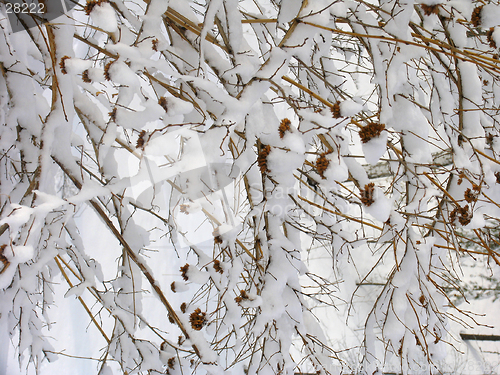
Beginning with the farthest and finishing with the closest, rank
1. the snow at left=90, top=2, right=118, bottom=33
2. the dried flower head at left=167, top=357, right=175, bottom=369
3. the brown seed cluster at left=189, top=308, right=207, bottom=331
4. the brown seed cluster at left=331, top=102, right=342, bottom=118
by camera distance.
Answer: the dried flower head at left=167, top=357, right=175, bottom=369 → the brown seed cluster at left=189, top=308, right=207, bottom=331 → the brown seed cluster at left=331, top=102, right=342, bottom=118 → the snow at left=90, top=2, right=118, bottom=33

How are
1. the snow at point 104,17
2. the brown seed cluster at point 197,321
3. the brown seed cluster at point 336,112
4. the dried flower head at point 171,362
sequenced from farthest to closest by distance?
the dried flower head at point 171,362, the brown seed cluster at point 197,321, the brown seed cluster at point 336,112, the snow at point 104,17

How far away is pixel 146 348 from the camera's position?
1.18 meters

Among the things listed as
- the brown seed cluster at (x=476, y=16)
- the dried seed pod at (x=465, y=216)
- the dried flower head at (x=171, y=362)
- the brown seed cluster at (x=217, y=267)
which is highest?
the brown seed cluster at (x=476, y=16)

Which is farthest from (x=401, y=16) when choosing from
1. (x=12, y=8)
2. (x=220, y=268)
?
(x=12, y=8)

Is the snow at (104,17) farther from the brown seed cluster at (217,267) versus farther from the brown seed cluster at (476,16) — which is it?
the brown seed cluster at (476,16)

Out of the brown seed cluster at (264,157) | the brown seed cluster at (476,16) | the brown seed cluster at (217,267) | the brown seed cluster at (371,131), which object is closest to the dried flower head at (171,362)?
the brown seed cluster at (217,267)

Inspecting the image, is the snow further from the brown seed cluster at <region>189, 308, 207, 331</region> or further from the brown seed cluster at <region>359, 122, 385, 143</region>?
the brown seed cluster at <region>189, 308, 207, 331</region>

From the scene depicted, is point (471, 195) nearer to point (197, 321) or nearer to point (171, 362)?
point (197, 321)

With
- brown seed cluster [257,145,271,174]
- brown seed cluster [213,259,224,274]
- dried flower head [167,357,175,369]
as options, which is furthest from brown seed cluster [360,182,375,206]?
dried flower head [167,357,175,369]

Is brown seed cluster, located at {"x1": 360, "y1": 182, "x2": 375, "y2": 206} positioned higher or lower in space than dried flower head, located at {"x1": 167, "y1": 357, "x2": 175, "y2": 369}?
higher

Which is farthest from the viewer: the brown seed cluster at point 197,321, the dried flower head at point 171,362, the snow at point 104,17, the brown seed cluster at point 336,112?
the dried flower head at point 171,362

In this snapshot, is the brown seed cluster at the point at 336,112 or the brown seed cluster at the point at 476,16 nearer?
the brown seed cluster at the point at 336,112

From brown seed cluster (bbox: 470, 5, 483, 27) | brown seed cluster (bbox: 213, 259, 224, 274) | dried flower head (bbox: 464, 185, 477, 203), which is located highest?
brown seed cluster (bbox: 470, 5, 483, 27)

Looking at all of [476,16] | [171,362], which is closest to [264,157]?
[476,16]
